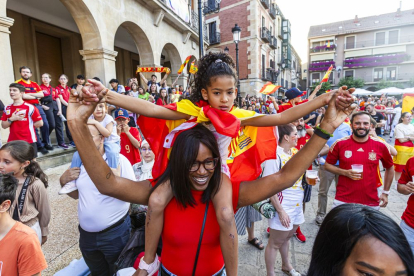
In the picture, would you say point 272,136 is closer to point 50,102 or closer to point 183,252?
point 183,252

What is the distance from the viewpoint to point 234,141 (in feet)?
5.28

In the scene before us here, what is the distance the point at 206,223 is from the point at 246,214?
2.25 metres

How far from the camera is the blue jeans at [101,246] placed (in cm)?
213

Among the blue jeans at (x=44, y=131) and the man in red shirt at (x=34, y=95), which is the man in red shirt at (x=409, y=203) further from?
the blue jeans at (x=44, y=131)

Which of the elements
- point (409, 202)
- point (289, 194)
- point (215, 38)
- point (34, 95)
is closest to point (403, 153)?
point (409, 202)

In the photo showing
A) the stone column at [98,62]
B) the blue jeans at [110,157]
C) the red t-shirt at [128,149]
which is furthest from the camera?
the stone column at [98,62]

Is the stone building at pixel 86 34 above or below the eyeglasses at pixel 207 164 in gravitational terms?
above

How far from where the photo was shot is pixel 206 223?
134cm

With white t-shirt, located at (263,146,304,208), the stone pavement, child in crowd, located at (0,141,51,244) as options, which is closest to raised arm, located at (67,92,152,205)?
child in crowd, located at (0,141,51,244)

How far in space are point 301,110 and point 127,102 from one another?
3.38ft

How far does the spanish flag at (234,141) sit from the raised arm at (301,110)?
0.06 metres

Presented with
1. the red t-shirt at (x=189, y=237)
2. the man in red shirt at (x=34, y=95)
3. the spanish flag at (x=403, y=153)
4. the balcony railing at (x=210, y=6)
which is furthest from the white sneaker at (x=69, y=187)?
the balcony railing at (x=210, y=6)

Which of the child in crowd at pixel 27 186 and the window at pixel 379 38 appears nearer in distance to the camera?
the child in crowd at pixel 27 186

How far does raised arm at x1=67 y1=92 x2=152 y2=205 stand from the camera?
3.53 ft
